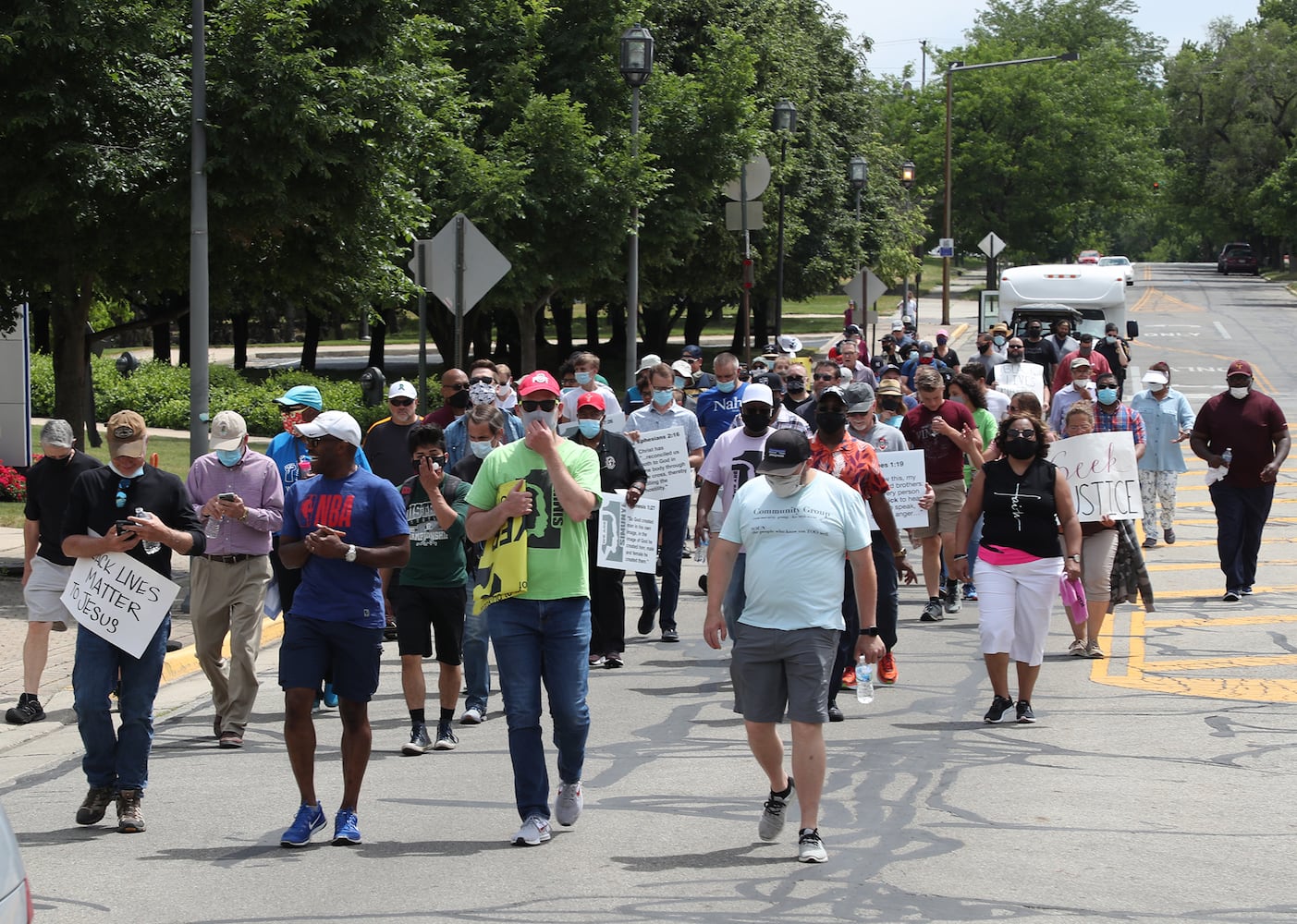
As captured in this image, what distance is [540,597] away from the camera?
704 cm

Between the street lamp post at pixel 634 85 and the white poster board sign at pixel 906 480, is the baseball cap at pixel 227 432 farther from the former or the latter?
the street lamp post at pixel 634 85

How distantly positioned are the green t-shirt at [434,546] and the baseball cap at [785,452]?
259cm

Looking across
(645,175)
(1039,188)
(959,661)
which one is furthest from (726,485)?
(1039,188)

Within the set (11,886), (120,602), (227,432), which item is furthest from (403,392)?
(11,886)

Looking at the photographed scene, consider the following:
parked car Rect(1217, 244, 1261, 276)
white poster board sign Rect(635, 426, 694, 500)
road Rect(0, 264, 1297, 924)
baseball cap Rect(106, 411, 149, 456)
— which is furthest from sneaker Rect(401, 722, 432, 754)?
parked car Rect(1217, 244, 1261, 276)

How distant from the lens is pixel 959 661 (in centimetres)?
1129

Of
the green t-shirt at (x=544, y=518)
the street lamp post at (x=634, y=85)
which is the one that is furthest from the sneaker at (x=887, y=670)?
the street lamp post at (x=634, y=85)

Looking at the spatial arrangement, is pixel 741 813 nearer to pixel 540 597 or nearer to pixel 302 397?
pixel 540 597

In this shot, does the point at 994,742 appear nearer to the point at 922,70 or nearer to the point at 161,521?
the point at 161,521

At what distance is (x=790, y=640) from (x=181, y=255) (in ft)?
33.4

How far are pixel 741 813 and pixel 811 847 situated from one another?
89 cm

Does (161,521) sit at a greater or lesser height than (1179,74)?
lesser

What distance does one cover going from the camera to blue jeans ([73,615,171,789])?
24.1ft

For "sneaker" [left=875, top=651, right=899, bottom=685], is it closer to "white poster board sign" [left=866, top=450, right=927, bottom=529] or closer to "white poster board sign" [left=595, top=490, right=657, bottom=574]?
"white poster board sign" [left=866, top=450, right=927, bottom=529]
